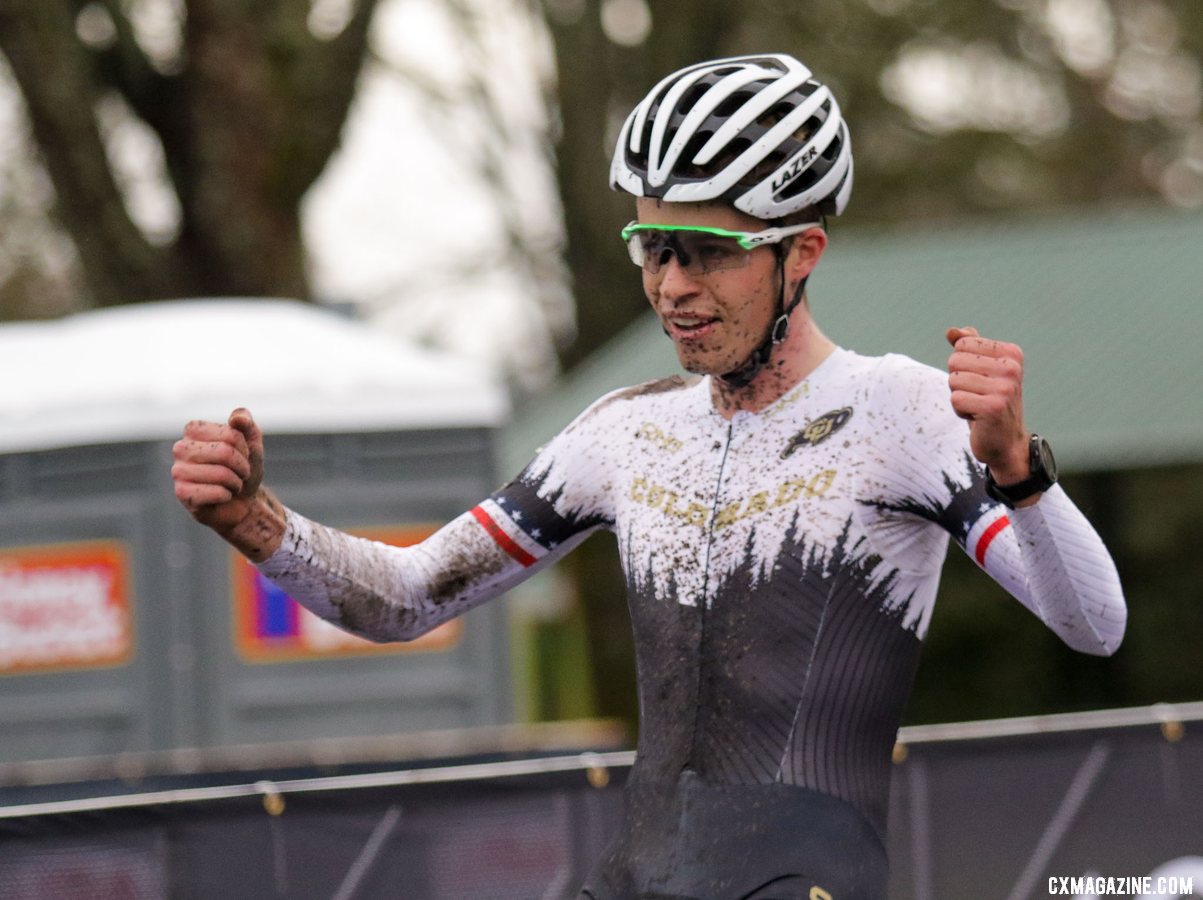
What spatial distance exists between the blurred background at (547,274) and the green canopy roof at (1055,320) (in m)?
0.03

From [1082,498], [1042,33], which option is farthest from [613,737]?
[1042,33]

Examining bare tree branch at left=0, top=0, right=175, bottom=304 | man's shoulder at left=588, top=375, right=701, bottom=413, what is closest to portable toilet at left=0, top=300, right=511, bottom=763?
bare tree branch at left=0, top=0, right=175, bottom=304

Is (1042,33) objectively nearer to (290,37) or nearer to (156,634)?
(290,37)

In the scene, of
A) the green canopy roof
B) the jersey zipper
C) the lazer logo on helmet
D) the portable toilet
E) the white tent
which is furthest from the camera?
the green canopy roof

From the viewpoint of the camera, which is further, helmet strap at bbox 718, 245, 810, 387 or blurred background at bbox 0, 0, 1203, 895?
blurred background at bbox 0, 0, 1203, 895

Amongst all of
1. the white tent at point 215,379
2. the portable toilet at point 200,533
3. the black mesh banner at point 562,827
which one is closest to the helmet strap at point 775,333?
the black mesh banner at point 562,827

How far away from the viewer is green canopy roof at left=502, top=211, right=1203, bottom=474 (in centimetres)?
1619

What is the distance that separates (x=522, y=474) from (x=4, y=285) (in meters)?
25.4

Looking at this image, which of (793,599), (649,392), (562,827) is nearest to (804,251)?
(649,392)

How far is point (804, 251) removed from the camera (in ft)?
11.6

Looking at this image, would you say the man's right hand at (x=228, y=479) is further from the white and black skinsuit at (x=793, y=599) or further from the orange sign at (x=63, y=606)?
the orange sign at (x=63, y=606)

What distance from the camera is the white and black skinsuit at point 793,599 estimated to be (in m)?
3.19

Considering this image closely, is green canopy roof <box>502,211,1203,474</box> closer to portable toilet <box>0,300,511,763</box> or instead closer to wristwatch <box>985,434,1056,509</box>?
portable toilet <box>0,300,511,763</box>

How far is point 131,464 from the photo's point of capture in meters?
10.3
